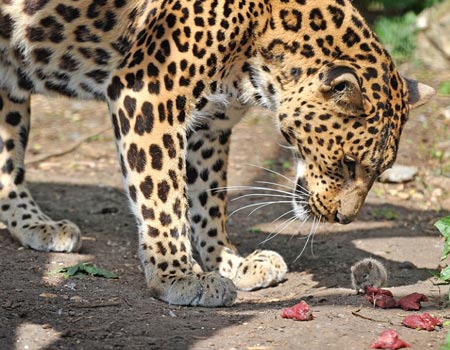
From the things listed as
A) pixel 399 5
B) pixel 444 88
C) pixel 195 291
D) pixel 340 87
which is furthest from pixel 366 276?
pixel 399 5

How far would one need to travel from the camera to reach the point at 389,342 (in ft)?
19.4

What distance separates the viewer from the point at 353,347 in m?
6.00

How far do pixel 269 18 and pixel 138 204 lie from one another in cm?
168

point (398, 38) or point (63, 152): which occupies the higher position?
point (398, 38)

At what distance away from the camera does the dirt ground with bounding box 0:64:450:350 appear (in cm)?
624

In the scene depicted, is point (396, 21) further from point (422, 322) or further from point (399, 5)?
point (422, 322)

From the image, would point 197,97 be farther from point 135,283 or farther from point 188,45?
point 135,283

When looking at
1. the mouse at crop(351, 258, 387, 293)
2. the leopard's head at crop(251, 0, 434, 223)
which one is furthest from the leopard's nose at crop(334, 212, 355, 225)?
the mouse at crop(351, 258, 387, 293)

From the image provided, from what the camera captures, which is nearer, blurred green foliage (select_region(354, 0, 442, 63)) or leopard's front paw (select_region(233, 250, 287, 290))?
leopard's front paw (select_region(233, 250, 287, 290))

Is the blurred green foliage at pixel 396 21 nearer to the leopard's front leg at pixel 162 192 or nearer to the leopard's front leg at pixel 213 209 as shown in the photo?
the leopard's front leg at pixel 213 209

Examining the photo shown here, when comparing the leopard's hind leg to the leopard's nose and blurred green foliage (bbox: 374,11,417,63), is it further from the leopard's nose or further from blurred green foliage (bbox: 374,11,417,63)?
blurred green foliage (bbox: 374,11,417,63)

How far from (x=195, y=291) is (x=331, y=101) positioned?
1.66 metres

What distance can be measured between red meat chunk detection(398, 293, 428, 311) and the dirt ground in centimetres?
7

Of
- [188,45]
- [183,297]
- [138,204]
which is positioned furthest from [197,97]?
[183,297]
